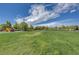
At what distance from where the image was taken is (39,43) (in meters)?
1.65

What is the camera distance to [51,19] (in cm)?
168

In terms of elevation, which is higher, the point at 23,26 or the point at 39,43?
the point at 23,26

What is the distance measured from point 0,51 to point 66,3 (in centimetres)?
81

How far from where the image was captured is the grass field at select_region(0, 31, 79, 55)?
5.33 feet

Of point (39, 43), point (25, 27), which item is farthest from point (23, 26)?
point (39, 43)

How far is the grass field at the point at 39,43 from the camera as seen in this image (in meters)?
1.62

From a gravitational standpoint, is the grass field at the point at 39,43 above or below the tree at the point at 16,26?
below

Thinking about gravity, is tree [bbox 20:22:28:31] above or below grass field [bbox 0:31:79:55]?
above

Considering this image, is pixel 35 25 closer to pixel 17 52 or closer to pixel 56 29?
pixel 56 29

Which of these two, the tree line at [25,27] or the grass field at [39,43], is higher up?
the tree line at [25,27]

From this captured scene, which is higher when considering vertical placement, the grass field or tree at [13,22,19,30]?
tree at [13,22,19,30]

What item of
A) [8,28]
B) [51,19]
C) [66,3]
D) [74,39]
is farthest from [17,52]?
[66,3]

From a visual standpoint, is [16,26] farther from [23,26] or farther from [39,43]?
[39,43]

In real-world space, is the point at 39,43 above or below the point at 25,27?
below
